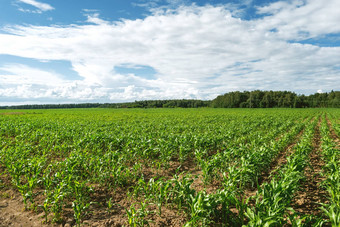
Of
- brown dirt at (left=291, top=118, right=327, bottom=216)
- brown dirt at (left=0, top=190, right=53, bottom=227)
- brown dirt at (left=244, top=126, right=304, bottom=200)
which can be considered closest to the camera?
brown dirt at (left=0, top=190, right=53, bottom=227)

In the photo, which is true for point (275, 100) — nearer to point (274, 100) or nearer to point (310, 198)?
point (274, 100)

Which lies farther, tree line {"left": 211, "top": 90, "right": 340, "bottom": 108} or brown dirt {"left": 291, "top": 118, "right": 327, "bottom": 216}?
tree line {"left": 211, "top": 90, "right": 340, "bottom": 108}

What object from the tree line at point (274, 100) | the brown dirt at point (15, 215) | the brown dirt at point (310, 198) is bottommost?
the brown dirt at point (15, 215)

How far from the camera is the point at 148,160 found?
834 cm

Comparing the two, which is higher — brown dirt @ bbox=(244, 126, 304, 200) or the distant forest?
the distant forest

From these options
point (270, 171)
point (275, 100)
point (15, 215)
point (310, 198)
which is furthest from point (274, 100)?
point (15, 215)

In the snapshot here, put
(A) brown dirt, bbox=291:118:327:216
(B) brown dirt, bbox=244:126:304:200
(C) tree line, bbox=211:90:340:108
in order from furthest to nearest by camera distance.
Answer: (C) tree line, bbox=211:90:340:108
(B) brown dirt, bbox=244:126:304:200
(A) brown dirt, bbox=291:118:327:216

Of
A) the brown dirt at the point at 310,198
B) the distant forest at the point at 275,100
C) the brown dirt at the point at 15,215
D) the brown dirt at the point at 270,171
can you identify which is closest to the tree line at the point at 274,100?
the distant forest at the point at 275,100

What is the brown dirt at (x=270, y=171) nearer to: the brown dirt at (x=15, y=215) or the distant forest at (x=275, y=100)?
the brown dirt at (x=15, y=215)

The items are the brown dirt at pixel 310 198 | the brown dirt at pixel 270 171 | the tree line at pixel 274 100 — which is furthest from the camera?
the tree line at pixel 274 100

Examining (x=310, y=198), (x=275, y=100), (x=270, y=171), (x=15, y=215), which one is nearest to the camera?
(x=15, y=215)

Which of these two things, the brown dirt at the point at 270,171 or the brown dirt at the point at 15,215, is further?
the brown dirt at the point at 270,171

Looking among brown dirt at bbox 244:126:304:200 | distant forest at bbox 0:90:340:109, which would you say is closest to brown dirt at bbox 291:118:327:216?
brown dirt at bbox 244:126:304:200

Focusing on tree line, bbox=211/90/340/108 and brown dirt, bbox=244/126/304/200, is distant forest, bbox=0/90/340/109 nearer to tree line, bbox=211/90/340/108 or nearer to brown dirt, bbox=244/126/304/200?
tree line, bbox=211/90/340/108
